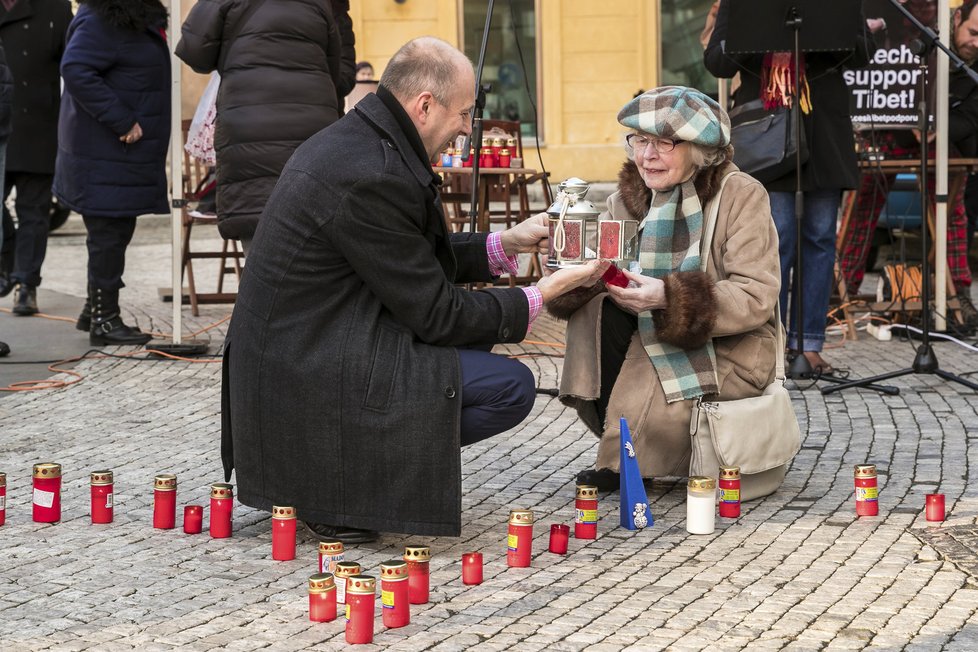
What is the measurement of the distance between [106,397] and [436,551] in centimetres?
326

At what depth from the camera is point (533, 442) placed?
6.24 meters

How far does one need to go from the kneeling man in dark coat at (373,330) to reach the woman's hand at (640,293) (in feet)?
1.37

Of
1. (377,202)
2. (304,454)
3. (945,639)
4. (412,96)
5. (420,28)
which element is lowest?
(945,639)

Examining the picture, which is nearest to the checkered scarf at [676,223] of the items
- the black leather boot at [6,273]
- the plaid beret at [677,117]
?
the plaid beret at [677,117]

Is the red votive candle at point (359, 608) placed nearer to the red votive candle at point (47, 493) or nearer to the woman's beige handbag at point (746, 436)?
the red votive candle at point (47, 493)

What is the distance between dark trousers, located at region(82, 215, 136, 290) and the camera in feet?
27.1

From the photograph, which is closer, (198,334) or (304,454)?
(304,454)

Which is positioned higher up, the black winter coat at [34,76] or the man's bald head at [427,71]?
the black winter coat at [34,76]

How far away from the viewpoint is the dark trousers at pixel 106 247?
8273 millimetres

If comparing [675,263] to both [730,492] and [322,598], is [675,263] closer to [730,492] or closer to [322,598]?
[730,492]

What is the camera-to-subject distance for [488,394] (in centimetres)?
438

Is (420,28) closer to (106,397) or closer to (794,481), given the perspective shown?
(106,397)

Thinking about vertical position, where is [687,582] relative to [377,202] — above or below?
below

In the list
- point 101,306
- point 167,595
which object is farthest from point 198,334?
point 167,595
